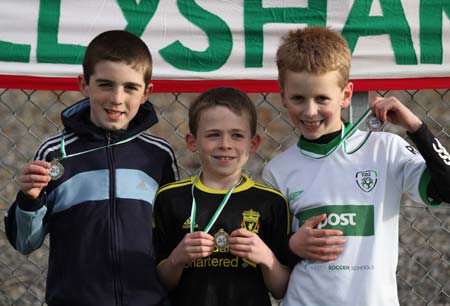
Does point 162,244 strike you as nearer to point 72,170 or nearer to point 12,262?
point 72,170

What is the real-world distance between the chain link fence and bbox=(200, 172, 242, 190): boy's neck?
1437 millimetres

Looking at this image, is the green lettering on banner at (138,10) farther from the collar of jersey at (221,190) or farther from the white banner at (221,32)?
the collar of jersey at (221,190)

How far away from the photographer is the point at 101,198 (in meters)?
2.86

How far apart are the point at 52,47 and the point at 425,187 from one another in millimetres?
1733

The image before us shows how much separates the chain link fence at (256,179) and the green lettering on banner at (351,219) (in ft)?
5.29

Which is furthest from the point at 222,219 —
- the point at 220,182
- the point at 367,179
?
the point at 367,179

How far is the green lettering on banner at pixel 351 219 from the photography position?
2.70m

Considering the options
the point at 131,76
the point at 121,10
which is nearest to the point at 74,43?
the point at 121,10

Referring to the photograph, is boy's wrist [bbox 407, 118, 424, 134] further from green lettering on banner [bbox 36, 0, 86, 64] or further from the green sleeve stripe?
green lettering on banner [bbox 36, 0, 86, 64]

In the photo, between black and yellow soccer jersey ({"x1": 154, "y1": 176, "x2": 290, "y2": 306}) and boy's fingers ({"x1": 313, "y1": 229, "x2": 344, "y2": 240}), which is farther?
black and yellow soccer jersey ({"x1": 154, "y1": 176, "x2": 290, "y2": 306})

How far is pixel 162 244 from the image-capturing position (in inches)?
112

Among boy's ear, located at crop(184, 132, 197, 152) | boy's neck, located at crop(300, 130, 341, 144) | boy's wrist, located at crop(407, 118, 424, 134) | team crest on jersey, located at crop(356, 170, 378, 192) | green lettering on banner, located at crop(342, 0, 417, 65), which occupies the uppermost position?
green lettering on banner, located at crop(342, 0, 417, 65)

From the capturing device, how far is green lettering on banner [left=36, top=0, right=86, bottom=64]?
3.61m

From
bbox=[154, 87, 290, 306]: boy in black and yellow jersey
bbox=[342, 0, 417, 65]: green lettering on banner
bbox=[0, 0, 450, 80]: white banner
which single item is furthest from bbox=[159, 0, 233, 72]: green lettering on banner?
bbox=[154, 87, 290, 306]: boy in black and yellow jersey
